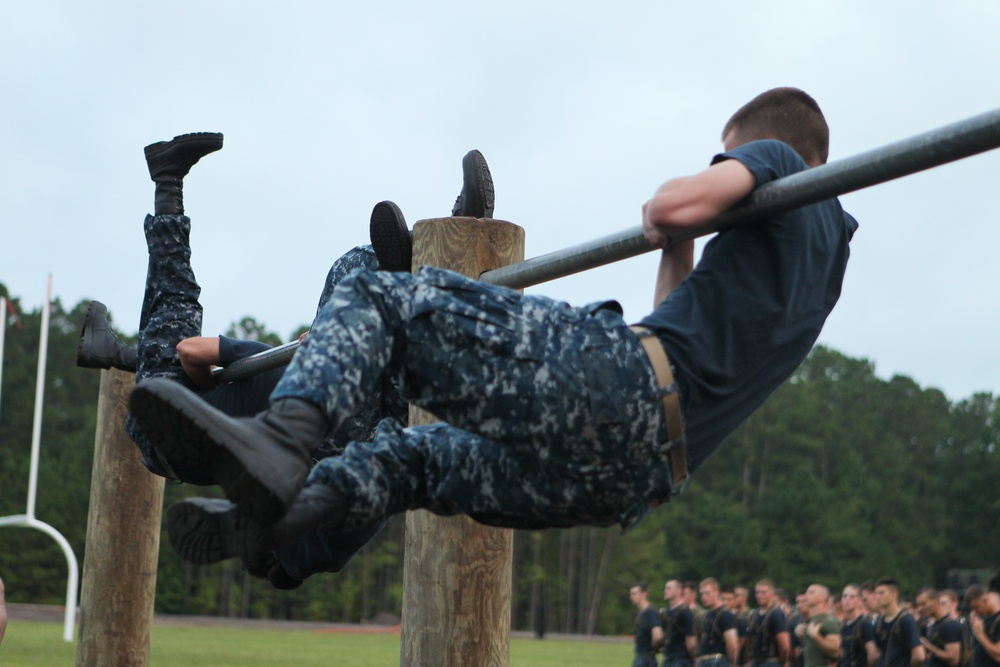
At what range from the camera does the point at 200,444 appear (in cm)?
250

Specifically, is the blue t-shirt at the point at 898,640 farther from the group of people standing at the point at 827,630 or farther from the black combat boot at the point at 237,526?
the black combat boot at the point at 237,526

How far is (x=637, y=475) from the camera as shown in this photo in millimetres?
2854

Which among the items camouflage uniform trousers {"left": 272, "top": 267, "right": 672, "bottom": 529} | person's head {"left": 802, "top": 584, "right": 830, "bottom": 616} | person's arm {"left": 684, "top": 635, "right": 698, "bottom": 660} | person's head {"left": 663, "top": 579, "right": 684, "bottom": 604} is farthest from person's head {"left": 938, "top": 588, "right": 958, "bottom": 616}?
camouflage uniform trousers {"left": 272, "top": 267, "right": 672, "bottom": 529}

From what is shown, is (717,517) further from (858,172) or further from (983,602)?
(858,172)

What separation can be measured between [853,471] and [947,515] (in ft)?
22.1

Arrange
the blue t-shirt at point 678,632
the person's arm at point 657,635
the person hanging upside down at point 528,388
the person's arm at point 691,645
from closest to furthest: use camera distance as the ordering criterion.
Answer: the person hanging upside down at point 528,388 < the person's arm at point 691,645 < the blue t-shirt at point 678,632 < the person's arm at point 657,635

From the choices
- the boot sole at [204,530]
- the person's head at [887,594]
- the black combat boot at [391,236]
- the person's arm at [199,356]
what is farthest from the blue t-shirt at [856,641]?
the boot sole at [204,530]

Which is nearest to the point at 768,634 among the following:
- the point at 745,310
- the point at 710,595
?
the point at 710,595

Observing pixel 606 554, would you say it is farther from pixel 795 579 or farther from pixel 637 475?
pixel 637 475

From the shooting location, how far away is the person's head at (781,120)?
328 cm

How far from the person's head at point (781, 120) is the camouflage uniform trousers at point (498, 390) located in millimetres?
706

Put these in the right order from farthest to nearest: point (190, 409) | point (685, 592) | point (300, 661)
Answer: point (300, 661)
point (685, 592)
point (190, 409)

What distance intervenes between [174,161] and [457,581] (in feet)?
7.48

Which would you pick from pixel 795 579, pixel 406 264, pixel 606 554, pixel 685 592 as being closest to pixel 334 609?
pixel 606 554
